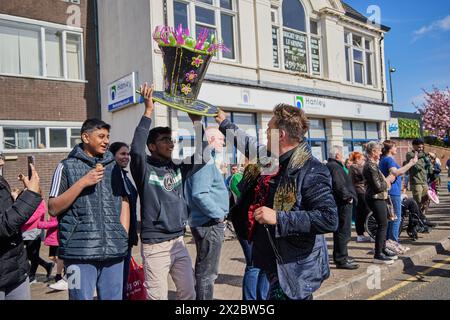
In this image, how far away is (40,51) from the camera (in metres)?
12.0

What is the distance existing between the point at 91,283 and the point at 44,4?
11626 mm

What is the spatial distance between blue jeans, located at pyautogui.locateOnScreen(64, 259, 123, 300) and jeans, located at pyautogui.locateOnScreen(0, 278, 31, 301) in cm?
31

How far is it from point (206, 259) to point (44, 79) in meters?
10.1

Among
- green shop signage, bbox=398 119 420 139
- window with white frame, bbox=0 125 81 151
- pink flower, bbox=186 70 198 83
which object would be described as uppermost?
green shop signage, bbox=398 119 420 139

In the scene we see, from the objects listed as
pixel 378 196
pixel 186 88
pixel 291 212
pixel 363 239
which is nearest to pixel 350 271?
pixel 378 196

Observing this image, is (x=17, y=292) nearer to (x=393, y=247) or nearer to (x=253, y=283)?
(x=253, y=283)

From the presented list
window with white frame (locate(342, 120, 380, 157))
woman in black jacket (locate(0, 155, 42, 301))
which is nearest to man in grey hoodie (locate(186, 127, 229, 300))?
woman in black jacket (locate(0, 155, 42, 301))

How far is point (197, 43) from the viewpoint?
3344 millimetres

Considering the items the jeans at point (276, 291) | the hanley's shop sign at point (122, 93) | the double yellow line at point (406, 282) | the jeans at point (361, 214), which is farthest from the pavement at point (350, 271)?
the hanley's shop sign at point (122, 93)

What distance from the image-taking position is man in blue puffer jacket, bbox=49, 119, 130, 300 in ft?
9.57

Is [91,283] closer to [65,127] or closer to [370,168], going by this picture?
[370,168]

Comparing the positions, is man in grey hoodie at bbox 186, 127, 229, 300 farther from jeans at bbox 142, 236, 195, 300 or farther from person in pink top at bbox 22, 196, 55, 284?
person in pink top at bbox 22, 196, 55, 284

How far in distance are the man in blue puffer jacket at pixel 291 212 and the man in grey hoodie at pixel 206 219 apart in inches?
44.8
